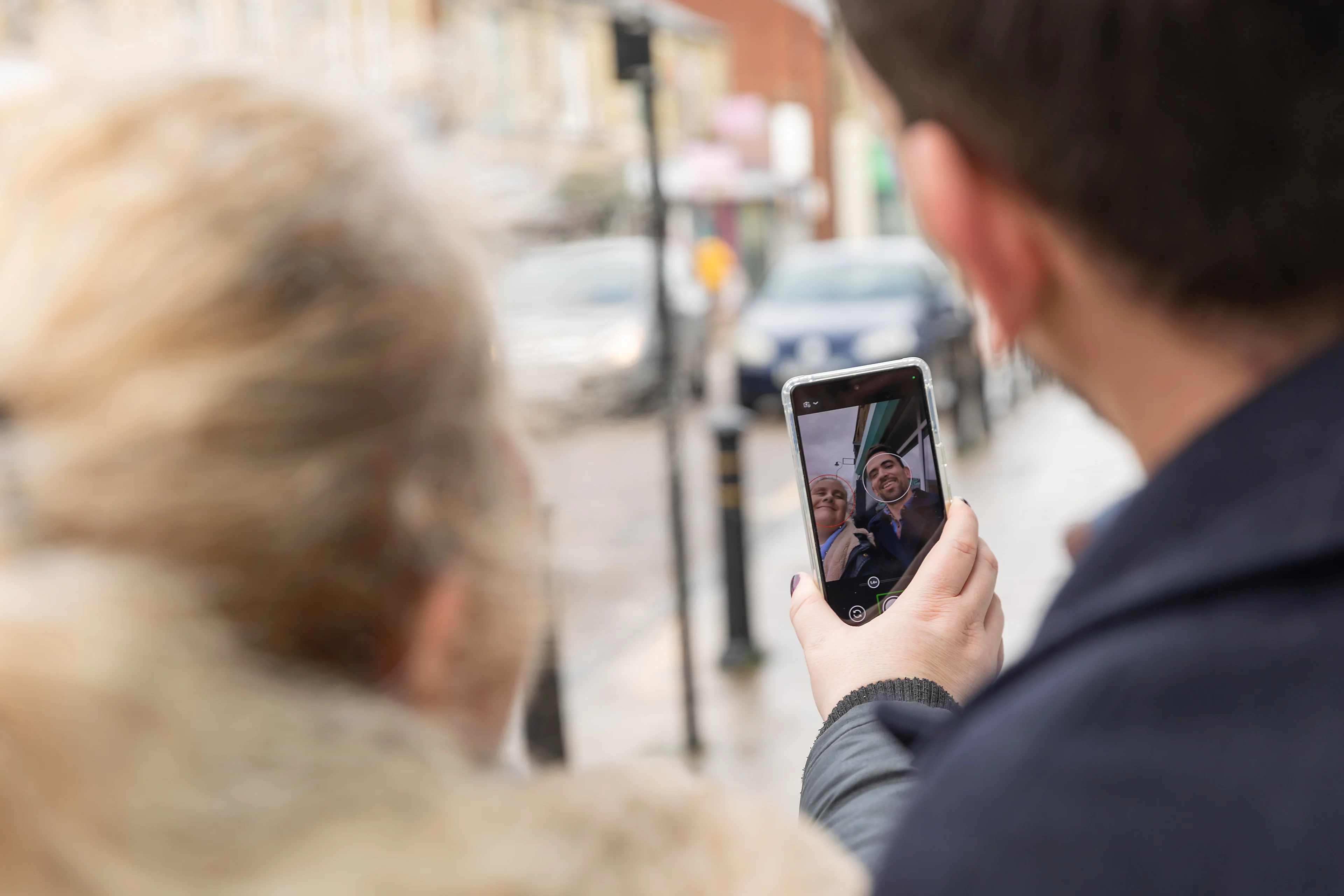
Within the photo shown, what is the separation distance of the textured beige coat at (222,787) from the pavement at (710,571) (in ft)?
0.48

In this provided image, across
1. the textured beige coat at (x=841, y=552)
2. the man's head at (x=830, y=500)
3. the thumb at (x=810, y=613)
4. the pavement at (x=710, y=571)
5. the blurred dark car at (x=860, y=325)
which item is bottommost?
the pavement at (x=710, y=571)

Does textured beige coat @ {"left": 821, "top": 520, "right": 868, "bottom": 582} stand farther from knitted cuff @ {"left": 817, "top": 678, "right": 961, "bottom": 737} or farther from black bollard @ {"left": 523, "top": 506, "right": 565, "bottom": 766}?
black bollard @ {"left": 523, "top": 506, "right": 565, "bottom": 766}

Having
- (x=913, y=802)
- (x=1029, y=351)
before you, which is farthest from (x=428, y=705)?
(x=1029, y=351)

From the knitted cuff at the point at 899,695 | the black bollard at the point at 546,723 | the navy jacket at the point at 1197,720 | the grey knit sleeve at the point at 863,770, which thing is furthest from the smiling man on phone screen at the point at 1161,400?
the black bollard at the point at 546,723

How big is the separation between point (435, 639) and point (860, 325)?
37.5 feet

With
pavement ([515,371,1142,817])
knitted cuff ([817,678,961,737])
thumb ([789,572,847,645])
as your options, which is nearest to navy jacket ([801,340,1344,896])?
pavement ([515,371,1142,817])

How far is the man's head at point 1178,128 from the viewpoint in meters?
0.77

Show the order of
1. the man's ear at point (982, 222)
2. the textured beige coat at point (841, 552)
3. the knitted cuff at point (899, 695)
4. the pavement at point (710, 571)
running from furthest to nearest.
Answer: the pavement at point (710, 571), the textured beige coat at point (841, 552), the knitted cuff at point (899, 695), the man's ear at point (982, 222)

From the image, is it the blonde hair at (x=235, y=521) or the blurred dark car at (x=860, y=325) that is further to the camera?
the blurred dark car at (x=860, y=325)

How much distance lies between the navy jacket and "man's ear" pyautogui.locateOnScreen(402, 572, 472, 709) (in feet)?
1.07

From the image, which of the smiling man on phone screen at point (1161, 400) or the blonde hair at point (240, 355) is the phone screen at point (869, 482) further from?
the blonde hair at point (240, 355)

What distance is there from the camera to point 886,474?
61.6 inches

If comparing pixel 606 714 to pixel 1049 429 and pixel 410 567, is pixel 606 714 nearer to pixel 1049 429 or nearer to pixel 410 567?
pixel 410 567

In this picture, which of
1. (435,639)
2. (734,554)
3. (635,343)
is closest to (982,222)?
(435,639)
